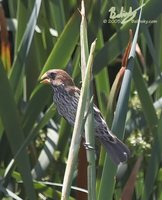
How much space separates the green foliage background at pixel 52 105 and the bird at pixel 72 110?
12 cm

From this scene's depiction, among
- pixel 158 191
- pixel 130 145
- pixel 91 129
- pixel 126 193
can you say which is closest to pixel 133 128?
pixel 130 145

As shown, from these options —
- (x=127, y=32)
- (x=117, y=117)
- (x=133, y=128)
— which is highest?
(x=127, y=32)

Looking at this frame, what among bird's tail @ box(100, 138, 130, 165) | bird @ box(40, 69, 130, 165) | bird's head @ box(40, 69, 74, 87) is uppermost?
bird's head @ box(40, 69, 74, 87)

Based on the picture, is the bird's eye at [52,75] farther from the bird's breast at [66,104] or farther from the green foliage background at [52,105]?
the green foliage background at [52,105]

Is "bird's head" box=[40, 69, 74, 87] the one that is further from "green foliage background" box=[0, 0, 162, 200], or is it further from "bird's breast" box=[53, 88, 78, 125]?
"green foliage background" box=[0, 0, 162, 200]

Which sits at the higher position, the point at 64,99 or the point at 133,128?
the point at 64,99

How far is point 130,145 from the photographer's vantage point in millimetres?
1388

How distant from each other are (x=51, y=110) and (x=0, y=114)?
5.0 inches

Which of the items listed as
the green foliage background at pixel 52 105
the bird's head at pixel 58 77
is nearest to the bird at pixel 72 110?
the bird's head at pixel 58 77

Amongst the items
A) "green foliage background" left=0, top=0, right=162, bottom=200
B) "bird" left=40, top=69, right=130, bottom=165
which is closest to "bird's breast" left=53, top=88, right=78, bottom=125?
"bird" left=40, top=69, right=130, bottom=165

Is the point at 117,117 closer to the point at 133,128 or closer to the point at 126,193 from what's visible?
the point at 126,193

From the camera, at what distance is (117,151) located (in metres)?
0.94

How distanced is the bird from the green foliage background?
0.12m

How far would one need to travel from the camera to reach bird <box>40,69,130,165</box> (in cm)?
95
